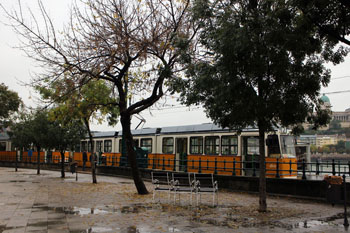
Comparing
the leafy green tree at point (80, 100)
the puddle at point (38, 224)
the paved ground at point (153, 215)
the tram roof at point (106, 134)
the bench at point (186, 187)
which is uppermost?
the leafy green tree at point (80, 100)

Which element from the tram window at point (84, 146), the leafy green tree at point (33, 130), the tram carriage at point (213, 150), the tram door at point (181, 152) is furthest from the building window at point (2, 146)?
the tram door at point (181, 152)

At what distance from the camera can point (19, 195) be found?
14852 millimetres

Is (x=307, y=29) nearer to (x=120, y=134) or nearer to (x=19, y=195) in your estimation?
(x=19, y=195)

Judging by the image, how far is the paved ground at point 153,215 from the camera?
8836 millimetres

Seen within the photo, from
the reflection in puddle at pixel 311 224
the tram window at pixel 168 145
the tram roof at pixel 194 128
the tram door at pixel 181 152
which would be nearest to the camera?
the reflection in puddle at pixel 311 224

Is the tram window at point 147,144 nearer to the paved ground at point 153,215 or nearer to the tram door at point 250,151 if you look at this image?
the tram door at point 250,151

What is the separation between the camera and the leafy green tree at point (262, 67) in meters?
10.2

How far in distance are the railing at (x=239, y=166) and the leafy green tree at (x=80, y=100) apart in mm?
4302

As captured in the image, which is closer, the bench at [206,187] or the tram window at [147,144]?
the bench at [206,187]

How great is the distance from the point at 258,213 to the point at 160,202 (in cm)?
368

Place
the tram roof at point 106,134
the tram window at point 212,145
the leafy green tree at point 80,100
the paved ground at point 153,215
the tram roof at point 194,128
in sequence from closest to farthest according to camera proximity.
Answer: the paved ground at point 153,215 < the leafy green tree at point 80,100 < the tram window at point 212,145 < the tram roof at point 194,128 < the tram roof at point 106,134

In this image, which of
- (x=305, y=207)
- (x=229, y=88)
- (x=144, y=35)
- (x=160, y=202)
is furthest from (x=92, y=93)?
(x=305, y=207)

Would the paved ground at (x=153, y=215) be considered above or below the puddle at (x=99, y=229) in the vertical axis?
below

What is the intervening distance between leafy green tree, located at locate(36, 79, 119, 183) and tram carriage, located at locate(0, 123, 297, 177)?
3584mm
